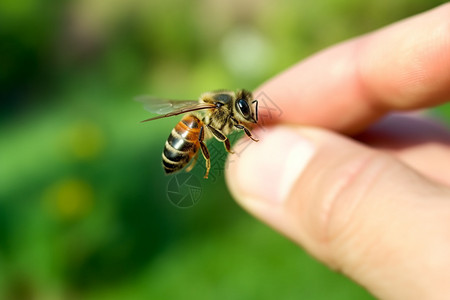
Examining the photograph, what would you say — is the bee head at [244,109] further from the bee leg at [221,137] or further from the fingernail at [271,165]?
the fingernail at [271,165]

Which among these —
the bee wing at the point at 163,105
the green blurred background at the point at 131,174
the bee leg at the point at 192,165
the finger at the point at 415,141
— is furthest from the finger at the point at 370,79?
the green blurred background at the point at 131,174

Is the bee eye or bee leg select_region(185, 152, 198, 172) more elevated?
the bee eye

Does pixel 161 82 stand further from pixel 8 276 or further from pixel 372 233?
pixel 372 233

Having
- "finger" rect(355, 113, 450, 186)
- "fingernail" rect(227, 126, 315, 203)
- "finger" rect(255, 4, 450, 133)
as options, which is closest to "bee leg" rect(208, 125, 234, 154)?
A: "fingernail" rect(227, 126, 315, 203)

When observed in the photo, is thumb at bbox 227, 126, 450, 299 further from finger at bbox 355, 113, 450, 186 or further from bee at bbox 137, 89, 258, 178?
finger at bbox 355, 113, 450, 186

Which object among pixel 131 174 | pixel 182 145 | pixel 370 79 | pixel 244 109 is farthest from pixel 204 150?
pixel 131 174

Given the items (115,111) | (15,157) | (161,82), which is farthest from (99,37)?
(15,157)

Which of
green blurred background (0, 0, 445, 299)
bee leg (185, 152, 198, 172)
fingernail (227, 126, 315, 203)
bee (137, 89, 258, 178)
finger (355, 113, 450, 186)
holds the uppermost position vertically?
bee (137, 89, 258, 178)
